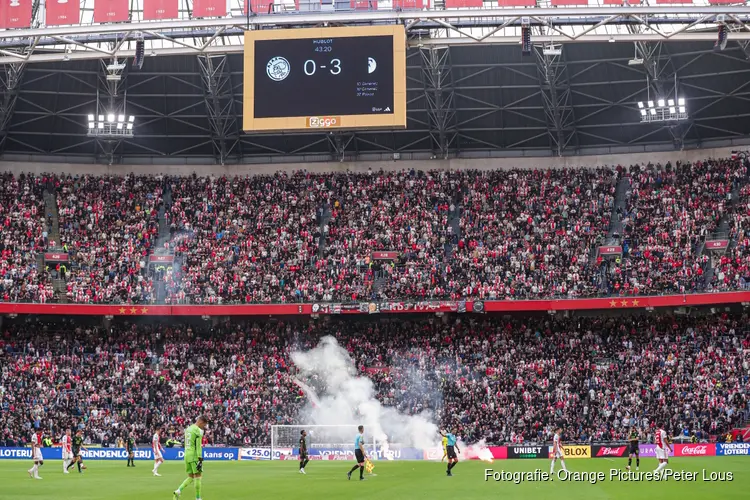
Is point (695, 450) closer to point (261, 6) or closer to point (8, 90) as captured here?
point (261, 6)

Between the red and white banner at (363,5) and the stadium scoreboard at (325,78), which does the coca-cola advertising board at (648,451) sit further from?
the red and white banner at (363,5)

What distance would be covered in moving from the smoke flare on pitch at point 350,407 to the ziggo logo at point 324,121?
1701cm

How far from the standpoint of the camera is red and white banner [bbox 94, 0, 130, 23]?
43.2 metres

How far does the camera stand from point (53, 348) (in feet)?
188

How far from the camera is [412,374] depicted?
54625 millimetres

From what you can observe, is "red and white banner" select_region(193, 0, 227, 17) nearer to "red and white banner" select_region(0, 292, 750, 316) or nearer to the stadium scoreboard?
the stadium scoreboard

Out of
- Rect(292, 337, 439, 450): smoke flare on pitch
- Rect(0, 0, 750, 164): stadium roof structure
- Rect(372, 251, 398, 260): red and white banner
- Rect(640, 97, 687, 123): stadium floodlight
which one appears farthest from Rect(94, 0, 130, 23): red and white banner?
Rect(640, 97, 687, 123): stadium floodlight

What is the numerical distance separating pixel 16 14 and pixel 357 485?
2870 cm

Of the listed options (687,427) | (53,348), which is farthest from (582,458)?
(53,348)

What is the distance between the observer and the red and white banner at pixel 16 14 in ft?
143

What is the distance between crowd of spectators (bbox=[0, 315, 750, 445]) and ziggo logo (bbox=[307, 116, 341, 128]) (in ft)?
60.5

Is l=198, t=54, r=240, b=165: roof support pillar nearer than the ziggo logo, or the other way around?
the ziggo logo

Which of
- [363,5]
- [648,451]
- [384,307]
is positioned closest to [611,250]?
[384,307]

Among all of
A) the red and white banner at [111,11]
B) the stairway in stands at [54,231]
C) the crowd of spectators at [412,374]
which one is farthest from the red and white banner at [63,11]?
the crowd of spectators at [412,374]
